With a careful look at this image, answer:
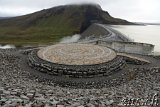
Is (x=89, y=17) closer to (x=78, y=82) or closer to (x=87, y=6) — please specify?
(x=87, y=6)

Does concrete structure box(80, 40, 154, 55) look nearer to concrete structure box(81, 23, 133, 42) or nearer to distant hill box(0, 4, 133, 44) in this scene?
concrete structure box(81, 23, 133, 42)

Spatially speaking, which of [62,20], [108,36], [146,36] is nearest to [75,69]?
[108,36]

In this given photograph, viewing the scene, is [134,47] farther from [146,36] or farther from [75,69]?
[146,36]

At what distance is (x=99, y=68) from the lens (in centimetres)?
1302

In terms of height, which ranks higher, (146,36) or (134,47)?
(146,36)

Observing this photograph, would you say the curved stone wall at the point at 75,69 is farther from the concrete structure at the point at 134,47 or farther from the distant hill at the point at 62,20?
the distant hill at the point at 62,20

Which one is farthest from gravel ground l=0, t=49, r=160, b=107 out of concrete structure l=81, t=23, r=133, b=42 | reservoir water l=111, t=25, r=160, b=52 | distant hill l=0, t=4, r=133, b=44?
distant hill l=0, t=4, r=133, b=44

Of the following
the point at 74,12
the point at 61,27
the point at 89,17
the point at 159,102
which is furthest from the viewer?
the point at 74,12

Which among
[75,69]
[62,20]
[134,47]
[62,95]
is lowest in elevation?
[62,95]

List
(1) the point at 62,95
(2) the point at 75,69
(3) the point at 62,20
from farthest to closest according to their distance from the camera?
(3) the point at 62,20 → (2) the point at 75,69 → (1) the point at 62,95

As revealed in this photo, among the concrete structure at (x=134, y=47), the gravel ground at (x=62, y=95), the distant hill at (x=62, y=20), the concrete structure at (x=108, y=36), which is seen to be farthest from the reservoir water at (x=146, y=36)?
the distant hill at (x=62, y=20)

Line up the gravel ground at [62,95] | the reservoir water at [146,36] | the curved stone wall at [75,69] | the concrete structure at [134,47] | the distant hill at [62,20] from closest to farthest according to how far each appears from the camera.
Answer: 1. the gravel ground at [62,95]
2. the curved stone wall at [75,69]
3. the concrete structure at [134,47]
4. the reservoir water at [146,36]
5. the distant hill at [62,20]

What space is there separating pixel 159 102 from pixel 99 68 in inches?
294

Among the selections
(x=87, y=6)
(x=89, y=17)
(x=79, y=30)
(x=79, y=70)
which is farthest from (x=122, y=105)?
(x=87, y=6)
